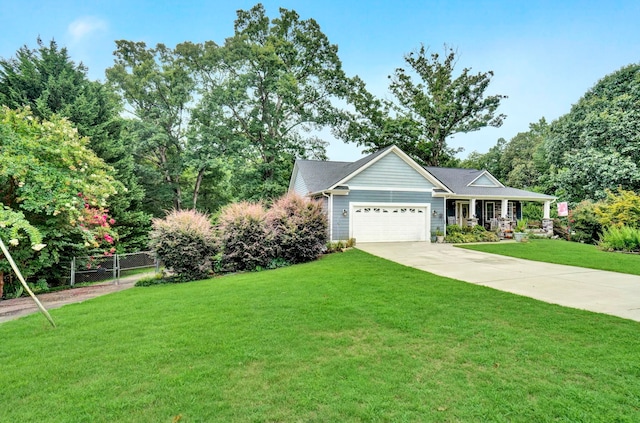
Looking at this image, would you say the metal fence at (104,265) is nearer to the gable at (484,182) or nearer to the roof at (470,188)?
the roof at (470,188)

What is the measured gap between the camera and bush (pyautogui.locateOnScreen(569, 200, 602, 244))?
669 inches

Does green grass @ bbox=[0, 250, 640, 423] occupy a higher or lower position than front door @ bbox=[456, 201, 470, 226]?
lower

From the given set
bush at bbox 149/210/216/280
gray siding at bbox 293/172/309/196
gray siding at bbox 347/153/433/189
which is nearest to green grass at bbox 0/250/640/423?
bush at bbox 149/210/216/280

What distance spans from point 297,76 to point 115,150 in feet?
53.1

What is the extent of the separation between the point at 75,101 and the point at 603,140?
31979 mm

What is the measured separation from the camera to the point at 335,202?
15523 millimetres

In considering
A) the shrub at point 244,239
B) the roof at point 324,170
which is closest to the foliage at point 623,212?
the roof at point 324,170

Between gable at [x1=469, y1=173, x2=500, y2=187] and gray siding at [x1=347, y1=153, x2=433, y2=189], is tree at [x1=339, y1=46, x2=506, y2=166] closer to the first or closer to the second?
gable at [x1=469, y1=173, x2=500, y2=187]

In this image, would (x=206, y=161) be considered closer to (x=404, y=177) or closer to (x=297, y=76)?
(x=297, y=76)

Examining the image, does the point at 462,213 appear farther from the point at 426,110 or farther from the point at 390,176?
the point at 426,110

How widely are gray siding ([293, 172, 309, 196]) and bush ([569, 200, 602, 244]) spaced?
15.3 metres

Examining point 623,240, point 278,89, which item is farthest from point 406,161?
point 278,89

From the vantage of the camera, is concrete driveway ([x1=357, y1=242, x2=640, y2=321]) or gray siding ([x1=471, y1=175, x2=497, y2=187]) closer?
concrete driveway ([x1=357, y1=242, x2=640, y2=321])

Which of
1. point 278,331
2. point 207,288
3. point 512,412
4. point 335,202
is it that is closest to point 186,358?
point 278,331
